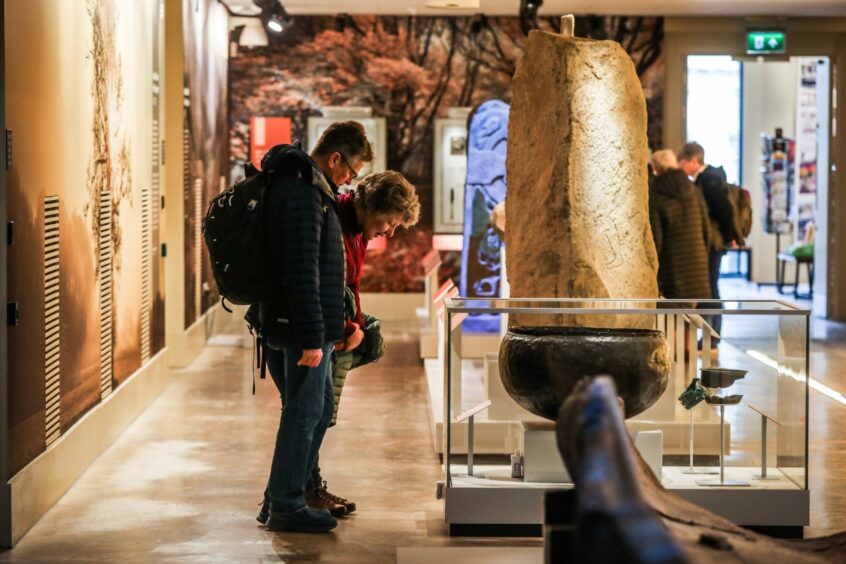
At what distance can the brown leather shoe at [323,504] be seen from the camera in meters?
4.87

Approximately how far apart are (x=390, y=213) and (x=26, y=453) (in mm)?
1527

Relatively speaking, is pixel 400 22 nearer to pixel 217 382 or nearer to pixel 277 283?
pixel 217 382

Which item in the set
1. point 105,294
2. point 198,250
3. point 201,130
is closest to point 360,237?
point 105,294

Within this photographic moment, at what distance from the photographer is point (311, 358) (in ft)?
14.0

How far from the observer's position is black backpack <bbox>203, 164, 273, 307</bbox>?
14.0 feet

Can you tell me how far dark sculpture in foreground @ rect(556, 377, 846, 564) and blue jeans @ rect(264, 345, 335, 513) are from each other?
78.5 inches

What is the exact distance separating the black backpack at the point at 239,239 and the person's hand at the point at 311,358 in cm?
25

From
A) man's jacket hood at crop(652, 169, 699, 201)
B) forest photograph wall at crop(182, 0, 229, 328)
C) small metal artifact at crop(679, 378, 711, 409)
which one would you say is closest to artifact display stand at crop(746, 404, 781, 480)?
small metal artifact at crop(679, 378, 711, 409)

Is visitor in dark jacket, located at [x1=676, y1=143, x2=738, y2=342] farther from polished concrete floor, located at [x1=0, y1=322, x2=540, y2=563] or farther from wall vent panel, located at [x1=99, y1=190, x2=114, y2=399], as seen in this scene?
wall vent panel, located at [x1=99, y1=190, x2=114, y2=399]

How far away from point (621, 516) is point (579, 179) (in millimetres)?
3417

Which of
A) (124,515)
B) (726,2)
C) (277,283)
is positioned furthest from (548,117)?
(726,2)

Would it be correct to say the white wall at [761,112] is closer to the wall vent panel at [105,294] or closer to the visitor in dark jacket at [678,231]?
the visitor in dark jacket at [678,231]

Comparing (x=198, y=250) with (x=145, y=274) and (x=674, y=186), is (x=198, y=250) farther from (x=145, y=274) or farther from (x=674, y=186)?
(x=674, y=186)

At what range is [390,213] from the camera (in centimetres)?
457
